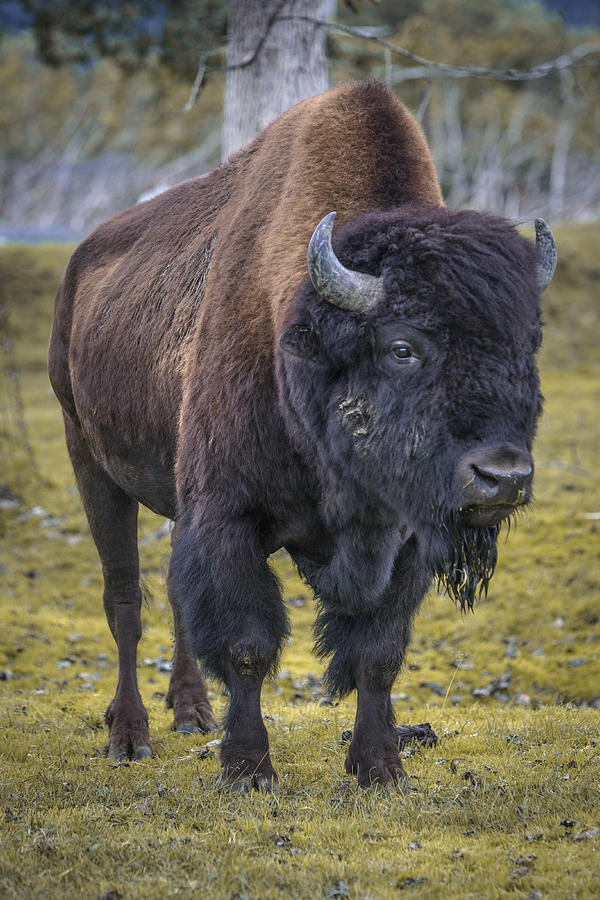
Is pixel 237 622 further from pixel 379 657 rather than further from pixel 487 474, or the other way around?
pixel 487 474

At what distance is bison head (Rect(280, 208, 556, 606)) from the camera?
3.70m

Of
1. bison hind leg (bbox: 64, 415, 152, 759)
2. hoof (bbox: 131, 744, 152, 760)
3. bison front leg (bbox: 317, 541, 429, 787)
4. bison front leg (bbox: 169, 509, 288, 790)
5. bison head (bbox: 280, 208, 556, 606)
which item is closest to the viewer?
bison head (bbox: 280, 208, 556, 606)

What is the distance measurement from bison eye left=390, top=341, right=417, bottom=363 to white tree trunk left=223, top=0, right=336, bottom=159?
16.3 ft

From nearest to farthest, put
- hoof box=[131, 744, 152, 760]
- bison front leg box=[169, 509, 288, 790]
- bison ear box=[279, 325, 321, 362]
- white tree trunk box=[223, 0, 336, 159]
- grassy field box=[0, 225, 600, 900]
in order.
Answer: grassy field box=[0, 225, 600, 900] < bison ear box=[279, 325, 321, 362] < bison front leg box=[169, 509, 288, 790] < hoof box=[131, 744, 152, 760] < white tree trunk box=[223, 0, 336, 159]

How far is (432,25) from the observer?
3562 cm

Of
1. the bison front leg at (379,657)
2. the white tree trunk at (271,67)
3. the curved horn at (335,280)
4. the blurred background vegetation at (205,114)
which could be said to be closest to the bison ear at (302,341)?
the curved horn at (335,280)

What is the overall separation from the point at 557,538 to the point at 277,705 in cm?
427

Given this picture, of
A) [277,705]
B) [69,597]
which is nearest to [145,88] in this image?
[69,597]

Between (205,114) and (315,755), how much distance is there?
155 ft

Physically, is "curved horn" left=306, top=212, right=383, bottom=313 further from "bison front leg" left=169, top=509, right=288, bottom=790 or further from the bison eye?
"bison front leg" left=169, top=509, right=288, bottom=790

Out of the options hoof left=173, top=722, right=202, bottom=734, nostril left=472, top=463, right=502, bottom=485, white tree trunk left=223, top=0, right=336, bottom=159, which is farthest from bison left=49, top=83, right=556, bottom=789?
white tree trunk left=223, top=0, right=336, bottom=159

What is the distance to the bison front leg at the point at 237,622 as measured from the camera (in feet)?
14.5

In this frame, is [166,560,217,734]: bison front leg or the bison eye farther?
[166,560,217,734]: bison front leg

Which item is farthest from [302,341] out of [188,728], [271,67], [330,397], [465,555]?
[271,67]
